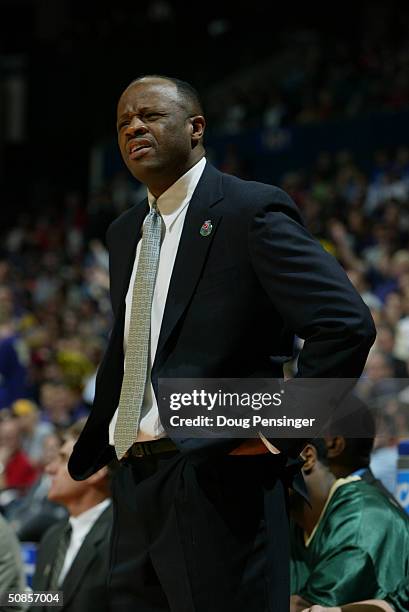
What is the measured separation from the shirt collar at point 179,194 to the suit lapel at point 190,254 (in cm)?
2

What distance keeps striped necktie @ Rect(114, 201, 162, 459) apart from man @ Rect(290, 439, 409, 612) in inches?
33.3

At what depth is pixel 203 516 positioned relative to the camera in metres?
2.49

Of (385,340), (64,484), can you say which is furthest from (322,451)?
(385,340)

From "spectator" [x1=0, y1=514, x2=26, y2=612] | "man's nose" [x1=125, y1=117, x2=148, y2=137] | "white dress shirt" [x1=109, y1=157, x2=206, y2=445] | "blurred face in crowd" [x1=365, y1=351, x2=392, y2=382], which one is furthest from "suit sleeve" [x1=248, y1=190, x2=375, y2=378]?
"blurred face in crowd" [x1=365, y1=351, x2=392, y2=382]

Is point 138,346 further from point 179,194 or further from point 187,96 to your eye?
point 187,96

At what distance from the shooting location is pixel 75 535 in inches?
177

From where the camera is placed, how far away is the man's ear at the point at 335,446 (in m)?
3.62

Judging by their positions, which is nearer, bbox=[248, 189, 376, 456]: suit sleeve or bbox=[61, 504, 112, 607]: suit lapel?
bbox=[248, 189, 376, 456]: suit sleeve

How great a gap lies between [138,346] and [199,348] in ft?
0.57

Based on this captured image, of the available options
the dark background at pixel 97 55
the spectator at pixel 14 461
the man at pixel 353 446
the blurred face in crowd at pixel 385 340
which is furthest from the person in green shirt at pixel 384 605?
the dark background at pixel 97 55

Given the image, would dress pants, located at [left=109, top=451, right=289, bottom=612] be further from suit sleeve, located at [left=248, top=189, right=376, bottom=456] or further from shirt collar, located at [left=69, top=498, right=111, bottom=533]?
shirt collar, located at [left=69, top=498, right=111, bottom=533]

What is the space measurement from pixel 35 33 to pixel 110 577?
59.6 feet

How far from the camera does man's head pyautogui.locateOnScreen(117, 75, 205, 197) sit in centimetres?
264

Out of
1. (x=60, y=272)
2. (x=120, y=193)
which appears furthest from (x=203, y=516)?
(x=120, y=193)
